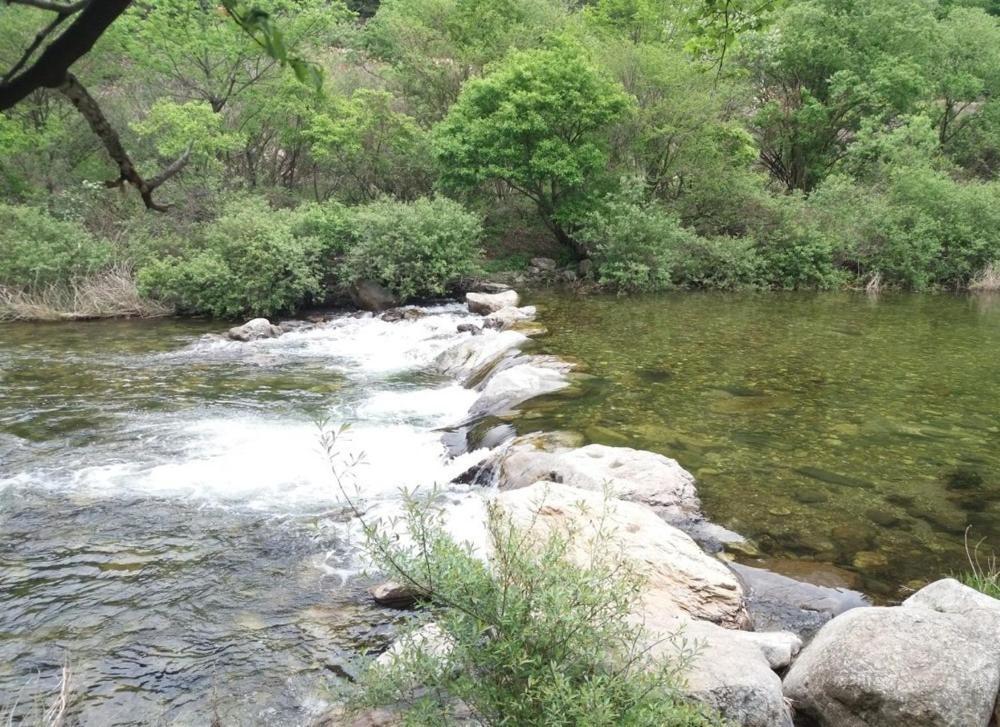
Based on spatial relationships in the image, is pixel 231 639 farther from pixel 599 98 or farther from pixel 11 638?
pixel 599 98

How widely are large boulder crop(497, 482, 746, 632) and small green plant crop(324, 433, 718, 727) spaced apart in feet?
4.22

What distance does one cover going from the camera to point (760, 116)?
2878 centimetres

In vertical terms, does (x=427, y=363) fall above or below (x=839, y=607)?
below

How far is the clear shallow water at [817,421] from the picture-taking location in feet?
18.7

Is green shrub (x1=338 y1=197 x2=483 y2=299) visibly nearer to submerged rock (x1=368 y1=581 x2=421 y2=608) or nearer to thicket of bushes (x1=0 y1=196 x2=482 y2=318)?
thicket of bushes (x1=0 y1=196 x2=482 y2=318)

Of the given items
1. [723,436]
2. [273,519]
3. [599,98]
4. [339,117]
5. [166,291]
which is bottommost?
[166,291]

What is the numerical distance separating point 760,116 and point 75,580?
29.2m

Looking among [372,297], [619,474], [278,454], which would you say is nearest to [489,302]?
[372,297]

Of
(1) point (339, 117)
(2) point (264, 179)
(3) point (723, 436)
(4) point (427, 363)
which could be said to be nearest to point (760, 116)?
(1) point (339, 117)

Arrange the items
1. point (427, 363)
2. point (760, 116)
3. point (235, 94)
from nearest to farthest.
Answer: point (427, 363)
point (235, 94)
point (760, 116)

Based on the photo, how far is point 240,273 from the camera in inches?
656

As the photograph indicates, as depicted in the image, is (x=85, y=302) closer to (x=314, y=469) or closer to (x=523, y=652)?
(x=314, y=469)

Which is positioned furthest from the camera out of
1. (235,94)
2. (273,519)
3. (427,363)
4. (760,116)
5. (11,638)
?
(760,116)

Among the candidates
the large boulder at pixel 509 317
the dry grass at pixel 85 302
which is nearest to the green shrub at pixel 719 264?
the large boulder at pixel 509 317
